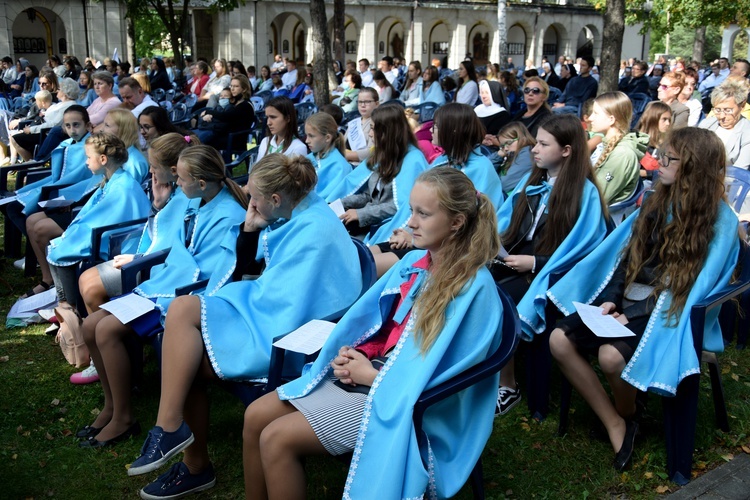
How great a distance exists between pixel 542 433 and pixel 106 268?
8.35 feet

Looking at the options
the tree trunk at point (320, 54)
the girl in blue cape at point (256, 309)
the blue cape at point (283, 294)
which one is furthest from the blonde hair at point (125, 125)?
the tree trunk at point (320, 54)

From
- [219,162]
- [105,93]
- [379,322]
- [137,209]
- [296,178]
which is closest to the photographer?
[379,322]

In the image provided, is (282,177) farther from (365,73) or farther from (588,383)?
(365,73)

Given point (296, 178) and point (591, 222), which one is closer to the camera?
point (296, 178)

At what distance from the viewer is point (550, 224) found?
3939 millimetres

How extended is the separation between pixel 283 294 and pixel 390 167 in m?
2.02

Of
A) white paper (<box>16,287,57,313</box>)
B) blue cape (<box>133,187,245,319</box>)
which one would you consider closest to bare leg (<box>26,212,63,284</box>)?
white paper (<box>16,287,57,313</box>)

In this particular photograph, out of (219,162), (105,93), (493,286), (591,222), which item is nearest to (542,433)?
(591,222)

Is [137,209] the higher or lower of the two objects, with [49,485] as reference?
higher

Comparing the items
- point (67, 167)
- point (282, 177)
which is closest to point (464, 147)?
point (282, 177)

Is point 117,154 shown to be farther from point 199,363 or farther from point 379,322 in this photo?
point 379,322

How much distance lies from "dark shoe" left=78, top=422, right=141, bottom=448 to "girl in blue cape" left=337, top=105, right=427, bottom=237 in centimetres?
198

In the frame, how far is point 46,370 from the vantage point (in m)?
4.64

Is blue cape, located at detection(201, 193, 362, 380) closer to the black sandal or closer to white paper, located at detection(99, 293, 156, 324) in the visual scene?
white paper, located at detection(99, 293, 156, 324)
